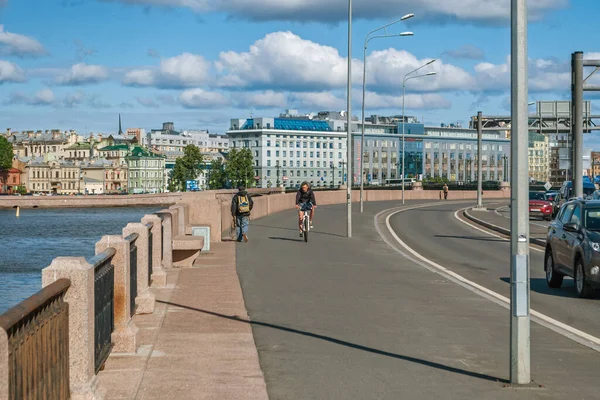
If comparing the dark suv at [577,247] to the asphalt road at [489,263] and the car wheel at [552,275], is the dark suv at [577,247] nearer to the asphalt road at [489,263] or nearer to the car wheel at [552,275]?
the car wheel at [552,275]

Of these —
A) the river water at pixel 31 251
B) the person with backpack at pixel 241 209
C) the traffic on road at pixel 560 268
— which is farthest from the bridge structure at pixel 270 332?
the river water at pixel 31 251

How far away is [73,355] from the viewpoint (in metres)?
6.77

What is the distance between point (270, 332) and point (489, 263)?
506 inches

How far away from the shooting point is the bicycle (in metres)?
28.8

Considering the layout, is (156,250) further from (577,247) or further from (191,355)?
(577,247)

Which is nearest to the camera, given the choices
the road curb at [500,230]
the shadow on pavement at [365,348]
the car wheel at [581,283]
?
the shadow on pavement at [365,348]

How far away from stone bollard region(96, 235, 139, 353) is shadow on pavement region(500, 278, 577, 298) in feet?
29.5

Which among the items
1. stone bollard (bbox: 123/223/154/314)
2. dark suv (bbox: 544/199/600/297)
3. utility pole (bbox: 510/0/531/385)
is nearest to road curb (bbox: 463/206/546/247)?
dark suv (bbox: 544/199/600/297)

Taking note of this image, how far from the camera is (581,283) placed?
1566 cm

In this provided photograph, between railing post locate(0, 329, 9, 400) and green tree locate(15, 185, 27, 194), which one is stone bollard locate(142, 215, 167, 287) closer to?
railing post locate(0, 329, 9, 400)

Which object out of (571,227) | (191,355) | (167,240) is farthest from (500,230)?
(191,355)

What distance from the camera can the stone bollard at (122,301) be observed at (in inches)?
360

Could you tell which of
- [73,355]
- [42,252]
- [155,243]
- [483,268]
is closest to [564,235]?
[483,268]

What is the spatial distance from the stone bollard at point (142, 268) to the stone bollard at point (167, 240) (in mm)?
4470
